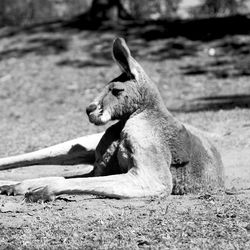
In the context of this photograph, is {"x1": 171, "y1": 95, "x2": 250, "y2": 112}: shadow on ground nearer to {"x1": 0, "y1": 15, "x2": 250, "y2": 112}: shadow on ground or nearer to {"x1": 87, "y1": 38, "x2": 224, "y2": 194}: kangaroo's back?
{"x1": 0, "y1": 15, "x2": 250, "y2": 112}: shadow on ground

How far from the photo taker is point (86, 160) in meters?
6.03

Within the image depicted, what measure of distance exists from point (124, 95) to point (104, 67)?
31.6 feet

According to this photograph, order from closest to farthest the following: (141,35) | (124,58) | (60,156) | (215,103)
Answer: (124,58), (60,156), (215,103), (141,35)

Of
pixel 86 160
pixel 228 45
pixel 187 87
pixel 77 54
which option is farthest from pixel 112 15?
pixel 86 160

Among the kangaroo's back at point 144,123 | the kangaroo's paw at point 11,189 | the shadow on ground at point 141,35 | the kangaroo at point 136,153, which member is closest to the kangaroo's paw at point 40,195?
the kangaroo at point 136,153

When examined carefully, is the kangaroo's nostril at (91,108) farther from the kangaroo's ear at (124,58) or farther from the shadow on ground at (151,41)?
the shadow on ground at (151,41)

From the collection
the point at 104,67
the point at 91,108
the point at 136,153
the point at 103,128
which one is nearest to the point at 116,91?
the point at 91,108

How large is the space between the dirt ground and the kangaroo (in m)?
0.11

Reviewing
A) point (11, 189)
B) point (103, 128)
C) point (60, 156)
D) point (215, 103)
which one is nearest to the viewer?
point (11, 189)

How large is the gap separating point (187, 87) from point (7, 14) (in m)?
23.1

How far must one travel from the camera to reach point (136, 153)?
4746 millimetres

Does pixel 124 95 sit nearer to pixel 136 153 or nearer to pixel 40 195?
pixel 136 153

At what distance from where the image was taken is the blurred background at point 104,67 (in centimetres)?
1078

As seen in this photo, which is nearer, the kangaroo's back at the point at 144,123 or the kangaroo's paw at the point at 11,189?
the kangaroo's back at the point at 144,123
